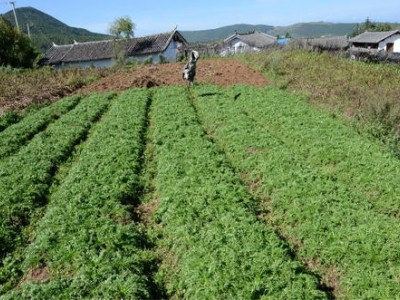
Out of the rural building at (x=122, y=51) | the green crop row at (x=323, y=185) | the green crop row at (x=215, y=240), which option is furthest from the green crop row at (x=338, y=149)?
the rural building at (x=122, y=51)

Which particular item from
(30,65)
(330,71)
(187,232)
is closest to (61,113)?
(187,232)

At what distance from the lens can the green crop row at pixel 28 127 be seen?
12.2 m

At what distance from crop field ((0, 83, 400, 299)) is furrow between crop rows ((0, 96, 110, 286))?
4 centimetres

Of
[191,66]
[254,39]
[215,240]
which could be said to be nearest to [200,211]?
[215,240]

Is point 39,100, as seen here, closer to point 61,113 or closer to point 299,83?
point 61,113

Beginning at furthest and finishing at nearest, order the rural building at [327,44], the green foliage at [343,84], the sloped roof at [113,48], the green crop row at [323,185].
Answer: the sloped roof at [113,48], the rural building at [327,44], the green foliage at [343,84], the green crop row at [323,185]

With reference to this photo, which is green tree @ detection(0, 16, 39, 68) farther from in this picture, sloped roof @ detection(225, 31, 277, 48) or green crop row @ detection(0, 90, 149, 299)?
sloped roof @ detection(225, 31, 277, 48)

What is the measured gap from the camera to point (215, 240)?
6602 mm

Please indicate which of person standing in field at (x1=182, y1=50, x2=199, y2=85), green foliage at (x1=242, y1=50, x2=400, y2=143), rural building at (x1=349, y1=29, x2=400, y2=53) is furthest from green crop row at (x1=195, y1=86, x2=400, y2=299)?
rural building at (x1=349, y1=29, x2=400, y2=53)

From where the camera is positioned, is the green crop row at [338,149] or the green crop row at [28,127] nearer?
the green crop row at [338,149]

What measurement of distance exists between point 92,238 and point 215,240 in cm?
230

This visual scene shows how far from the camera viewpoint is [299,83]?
19.8m

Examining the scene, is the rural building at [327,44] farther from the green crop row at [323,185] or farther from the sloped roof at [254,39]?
the green crop row at [323,185]

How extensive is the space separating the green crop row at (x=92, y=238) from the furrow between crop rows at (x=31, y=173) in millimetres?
458
